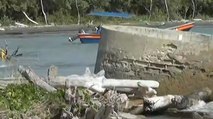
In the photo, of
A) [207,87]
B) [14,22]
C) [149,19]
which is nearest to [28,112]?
[207,87]

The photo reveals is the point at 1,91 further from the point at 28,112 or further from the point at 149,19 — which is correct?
the point at 149,19

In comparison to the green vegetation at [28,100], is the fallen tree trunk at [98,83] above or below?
below

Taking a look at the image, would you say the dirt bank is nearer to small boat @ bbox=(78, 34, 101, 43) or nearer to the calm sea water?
the calm sea water

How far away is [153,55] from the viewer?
18281 mm

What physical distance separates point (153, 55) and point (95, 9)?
70646 mm

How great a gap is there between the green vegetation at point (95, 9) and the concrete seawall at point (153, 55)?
60.7 metres

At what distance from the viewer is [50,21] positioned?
83.5 m

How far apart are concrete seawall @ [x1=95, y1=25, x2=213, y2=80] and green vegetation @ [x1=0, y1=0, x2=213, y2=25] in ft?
199

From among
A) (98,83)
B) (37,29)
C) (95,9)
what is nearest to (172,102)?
(98,83)

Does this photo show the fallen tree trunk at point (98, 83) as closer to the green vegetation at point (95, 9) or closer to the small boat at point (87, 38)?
the small boat at point (87, 38)

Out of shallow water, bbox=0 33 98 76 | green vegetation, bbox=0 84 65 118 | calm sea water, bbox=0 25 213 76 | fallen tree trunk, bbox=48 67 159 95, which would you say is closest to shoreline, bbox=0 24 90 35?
calm sea water, bbox=0 25 213 76

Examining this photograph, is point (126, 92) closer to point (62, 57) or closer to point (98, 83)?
point (98, 83)

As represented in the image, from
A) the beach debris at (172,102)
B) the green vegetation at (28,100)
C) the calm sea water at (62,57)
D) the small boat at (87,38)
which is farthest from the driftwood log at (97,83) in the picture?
the small boat at (87,38)

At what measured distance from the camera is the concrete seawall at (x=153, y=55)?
1780cm
